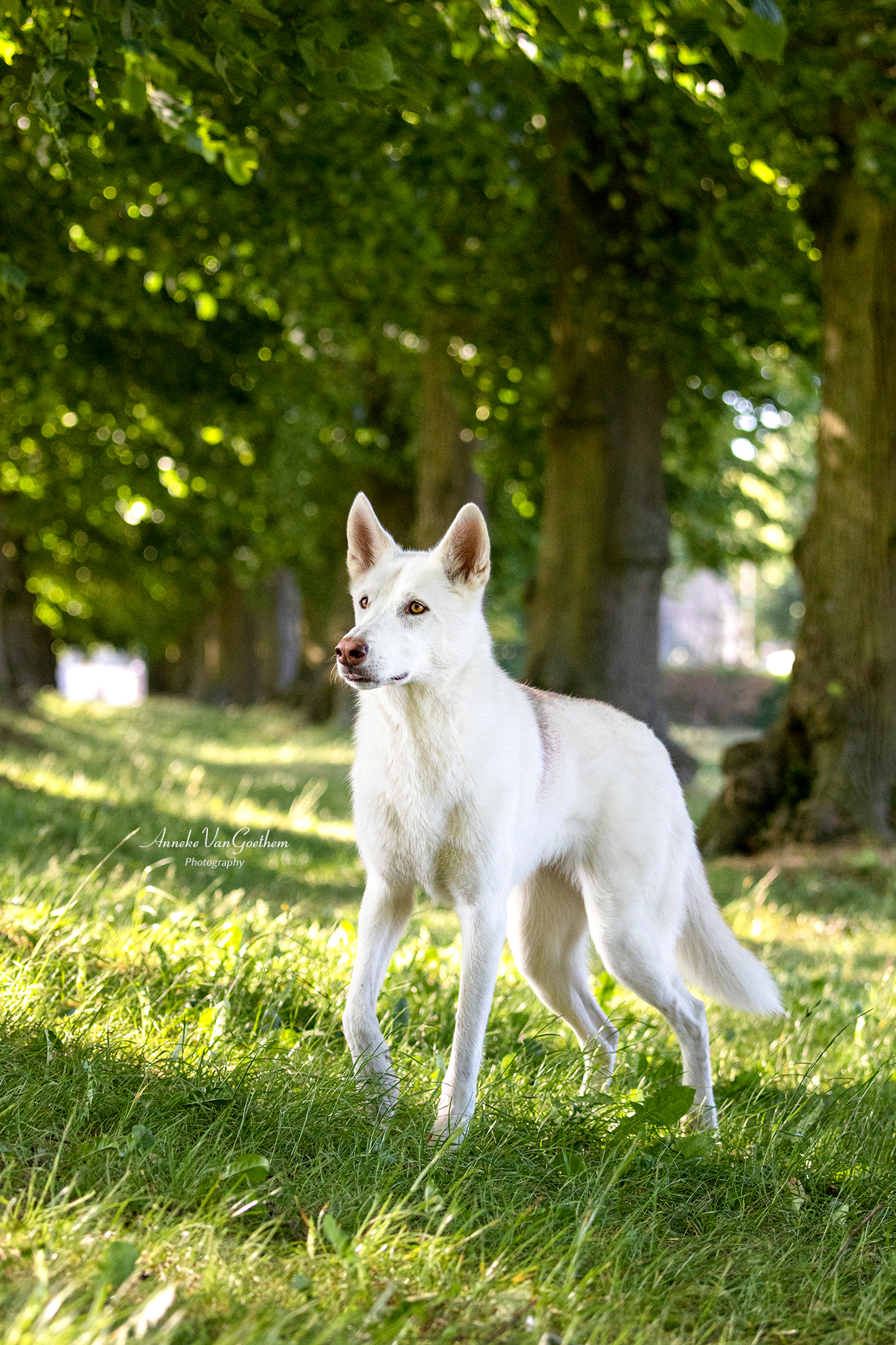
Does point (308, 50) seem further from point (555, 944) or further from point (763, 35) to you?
point (555, 944)

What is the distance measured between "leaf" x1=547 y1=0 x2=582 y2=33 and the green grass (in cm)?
341

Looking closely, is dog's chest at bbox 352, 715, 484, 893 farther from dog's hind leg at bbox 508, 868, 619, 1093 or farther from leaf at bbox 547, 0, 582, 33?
leaf at bbox 547, 0, 582, 33

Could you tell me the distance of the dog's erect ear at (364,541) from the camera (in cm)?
370

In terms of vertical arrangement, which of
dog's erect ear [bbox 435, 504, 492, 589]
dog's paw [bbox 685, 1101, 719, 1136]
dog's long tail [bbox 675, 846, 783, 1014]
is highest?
dog's erect ear [bbox 435, 504, 492, 589]

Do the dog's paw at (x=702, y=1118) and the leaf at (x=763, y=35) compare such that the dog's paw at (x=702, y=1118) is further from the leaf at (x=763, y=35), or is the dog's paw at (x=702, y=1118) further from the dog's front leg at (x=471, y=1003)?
the leaf at (x=763, y=35)

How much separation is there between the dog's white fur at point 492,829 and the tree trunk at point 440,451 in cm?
907

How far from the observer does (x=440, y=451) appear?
1335 cm

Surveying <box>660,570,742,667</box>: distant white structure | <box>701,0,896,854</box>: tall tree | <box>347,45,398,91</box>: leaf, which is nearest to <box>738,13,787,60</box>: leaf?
<box>347,45,398,91</box>: leaf

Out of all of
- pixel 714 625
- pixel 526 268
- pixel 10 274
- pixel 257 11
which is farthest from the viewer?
pixel 714 625

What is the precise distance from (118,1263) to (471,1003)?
1377 millimetres

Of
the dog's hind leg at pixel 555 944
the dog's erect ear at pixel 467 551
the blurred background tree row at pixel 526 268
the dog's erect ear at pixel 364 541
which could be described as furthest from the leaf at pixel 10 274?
the dog's hind leg at pixel 555 944

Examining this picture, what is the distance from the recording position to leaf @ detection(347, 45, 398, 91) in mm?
4070

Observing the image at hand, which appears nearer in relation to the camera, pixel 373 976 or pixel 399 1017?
pixel 373 976

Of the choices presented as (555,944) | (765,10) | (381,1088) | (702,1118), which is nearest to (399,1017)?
(555,944)
